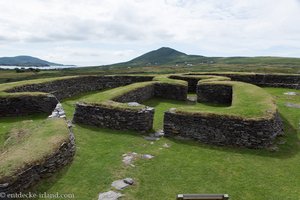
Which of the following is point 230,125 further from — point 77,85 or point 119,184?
point 77,85

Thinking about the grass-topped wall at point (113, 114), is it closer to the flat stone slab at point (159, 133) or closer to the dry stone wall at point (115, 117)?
the dry stone wall at point (115, 117)

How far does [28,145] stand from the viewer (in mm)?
12539

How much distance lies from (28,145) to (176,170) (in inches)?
247

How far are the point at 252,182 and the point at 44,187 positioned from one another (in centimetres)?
801

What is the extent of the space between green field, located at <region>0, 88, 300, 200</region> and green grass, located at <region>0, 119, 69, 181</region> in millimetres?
998

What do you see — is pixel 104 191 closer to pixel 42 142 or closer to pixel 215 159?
pixel 42 142

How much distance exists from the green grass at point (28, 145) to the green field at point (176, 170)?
998mm

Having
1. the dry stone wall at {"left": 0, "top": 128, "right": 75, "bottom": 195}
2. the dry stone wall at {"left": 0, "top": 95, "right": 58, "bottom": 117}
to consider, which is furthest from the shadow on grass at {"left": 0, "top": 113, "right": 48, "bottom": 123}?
the dry stone wall at {"left": 0, "top": 128, "right": 75, "bottom": 195}

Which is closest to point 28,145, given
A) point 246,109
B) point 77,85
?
point 246,109

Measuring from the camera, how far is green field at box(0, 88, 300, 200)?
444 inches

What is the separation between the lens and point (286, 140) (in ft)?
56.2

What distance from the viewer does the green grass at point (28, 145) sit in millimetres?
10477

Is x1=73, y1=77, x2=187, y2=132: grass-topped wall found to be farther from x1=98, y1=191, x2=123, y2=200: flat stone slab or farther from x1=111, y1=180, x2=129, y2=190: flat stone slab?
x1=98, y1=191, x2=123, y2=200: flat stone slab

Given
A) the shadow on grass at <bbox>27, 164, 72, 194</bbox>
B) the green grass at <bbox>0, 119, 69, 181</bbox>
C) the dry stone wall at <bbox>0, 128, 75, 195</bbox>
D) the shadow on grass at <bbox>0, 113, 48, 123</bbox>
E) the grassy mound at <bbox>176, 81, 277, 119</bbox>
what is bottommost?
the shadow on grass at <bbox>27, 164, 72, 194</bbox>
